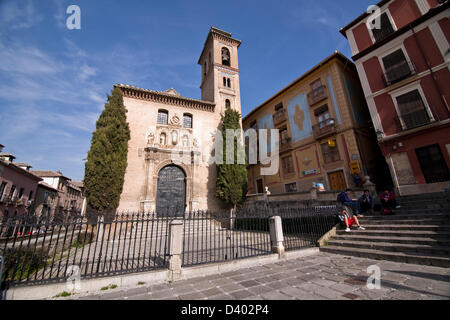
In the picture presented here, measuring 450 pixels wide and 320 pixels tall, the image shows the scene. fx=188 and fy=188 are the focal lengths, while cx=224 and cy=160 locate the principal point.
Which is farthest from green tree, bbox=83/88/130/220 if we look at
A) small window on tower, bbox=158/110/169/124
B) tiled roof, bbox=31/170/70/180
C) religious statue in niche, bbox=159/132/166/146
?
tiled roof, bbox=31/170/70/180

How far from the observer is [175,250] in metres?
4.54

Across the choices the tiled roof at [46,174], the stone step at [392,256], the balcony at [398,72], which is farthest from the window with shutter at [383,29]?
the tiled roof at [46,174]

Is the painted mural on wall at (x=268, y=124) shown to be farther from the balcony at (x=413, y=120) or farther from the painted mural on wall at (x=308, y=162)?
the balcony at (x=413, y=120)

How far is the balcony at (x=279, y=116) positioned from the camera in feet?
62.7

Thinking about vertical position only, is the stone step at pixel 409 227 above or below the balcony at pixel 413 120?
below

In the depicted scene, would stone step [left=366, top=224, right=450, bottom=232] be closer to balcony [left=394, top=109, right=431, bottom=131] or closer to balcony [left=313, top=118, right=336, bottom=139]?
balcony [left=394, top=109, right=431, bottom=131]

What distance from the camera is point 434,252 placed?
16.0ft

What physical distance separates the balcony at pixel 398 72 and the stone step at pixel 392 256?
11543 mm

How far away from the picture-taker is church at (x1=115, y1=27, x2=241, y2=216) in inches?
547

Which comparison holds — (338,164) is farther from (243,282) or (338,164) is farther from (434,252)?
(243,282)

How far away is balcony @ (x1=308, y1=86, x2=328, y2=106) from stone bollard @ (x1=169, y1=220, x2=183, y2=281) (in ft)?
52.2
